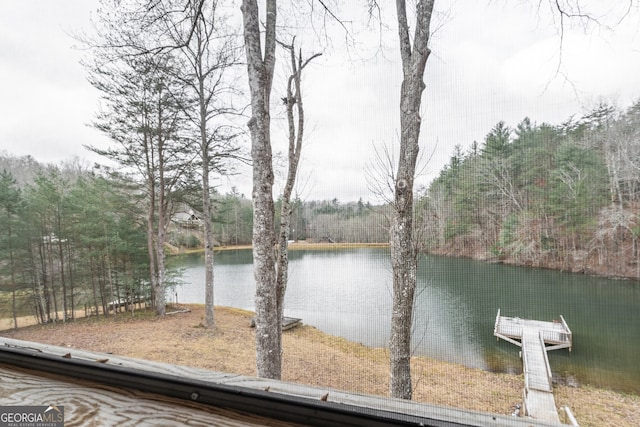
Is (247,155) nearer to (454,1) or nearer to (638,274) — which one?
(454,1)

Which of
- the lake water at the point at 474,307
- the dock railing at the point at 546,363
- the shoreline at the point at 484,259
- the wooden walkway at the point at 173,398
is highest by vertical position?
the shoreline at the point at 484,259

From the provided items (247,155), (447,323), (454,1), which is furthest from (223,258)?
(454,1)

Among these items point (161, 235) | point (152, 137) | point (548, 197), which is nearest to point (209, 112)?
point (152, 137)

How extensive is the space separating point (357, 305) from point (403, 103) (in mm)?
1605

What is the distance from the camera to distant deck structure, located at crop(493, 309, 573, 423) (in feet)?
5.61

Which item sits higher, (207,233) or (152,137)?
(152,137)

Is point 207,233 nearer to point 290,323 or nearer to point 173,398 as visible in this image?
point 290,323

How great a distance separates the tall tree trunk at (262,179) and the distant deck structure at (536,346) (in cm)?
149

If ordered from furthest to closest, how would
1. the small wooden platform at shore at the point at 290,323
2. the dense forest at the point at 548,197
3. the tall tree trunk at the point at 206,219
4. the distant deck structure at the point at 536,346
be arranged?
the tall tree trunk at the point at 206,219 < the small wooden platform at shore at the point at 290,323 < the distant deck structure at the point at 536,346 < the dense forest at the point at 548,197

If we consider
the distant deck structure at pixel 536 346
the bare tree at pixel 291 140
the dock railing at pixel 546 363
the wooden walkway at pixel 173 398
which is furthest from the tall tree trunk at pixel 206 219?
the dock railing at pixel 546 363

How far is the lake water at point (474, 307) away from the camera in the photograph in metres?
1.15

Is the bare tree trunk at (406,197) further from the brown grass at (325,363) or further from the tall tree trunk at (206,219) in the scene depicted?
the tall tree trunk at (206,219)

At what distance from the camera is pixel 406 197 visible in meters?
1.56

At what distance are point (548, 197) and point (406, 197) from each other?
2.04 ft
